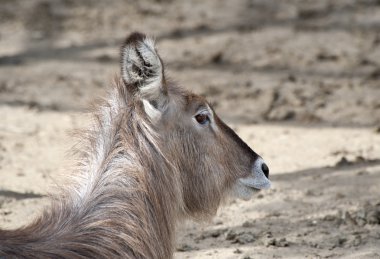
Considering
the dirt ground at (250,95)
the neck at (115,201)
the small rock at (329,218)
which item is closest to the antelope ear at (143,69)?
the neck at (115,201)

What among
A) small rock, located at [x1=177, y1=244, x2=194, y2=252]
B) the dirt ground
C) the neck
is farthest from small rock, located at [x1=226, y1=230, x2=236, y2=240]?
the neck

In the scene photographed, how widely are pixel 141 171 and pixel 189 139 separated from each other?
435mm

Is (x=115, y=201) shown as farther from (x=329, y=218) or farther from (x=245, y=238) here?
(x=329, y=218)

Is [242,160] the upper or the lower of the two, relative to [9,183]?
lower

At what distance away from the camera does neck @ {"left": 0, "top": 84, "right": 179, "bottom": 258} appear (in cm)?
469

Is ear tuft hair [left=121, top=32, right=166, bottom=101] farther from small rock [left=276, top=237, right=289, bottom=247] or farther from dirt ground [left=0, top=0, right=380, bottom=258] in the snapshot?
small rock [left=276, top=237, right=289, bottom=247]

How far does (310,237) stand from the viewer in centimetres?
636

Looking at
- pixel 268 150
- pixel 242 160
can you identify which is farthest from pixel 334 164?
pixel 242 160

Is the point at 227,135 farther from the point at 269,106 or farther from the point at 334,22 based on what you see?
the point at 334,22

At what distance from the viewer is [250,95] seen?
10.0 meters

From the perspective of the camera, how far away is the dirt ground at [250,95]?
259 inches

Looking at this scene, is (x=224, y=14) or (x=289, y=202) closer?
(x=289, y=202)

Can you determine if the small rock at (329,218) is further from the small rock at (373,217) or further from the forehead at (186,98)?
the forehead at (186,98)

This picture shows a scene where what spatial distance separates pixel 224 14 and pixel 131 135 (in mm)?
7784
